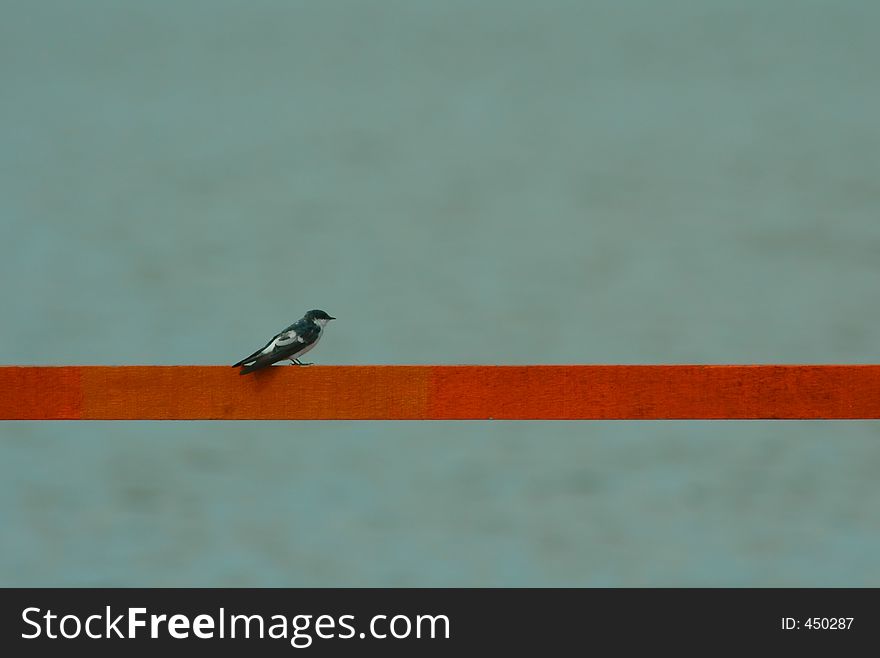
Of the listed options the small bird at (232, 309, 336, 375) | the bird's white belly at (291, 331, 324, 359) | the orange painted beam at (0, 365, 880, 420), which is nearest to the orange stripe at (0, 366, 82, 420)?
the orange painted beam at (0, 365, 880, 420)

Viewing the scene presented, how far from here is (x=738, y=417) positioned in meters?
2.56

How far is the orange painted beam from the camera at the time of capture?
252 cm

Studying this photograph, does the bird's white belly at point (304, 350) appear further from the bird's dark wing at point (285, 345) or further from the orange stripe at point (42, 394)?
the orange stripe at point (42, 394)

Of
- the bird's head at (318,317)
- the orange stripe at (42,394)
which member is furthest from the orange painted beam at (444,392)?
the bird's head at (318,317)

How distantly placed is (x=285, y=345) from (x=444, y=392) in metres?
0.37

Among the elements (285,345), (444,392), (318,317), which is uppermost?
(318,317)

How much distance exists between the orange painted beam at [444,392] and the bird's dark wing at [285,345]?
0.10 feet

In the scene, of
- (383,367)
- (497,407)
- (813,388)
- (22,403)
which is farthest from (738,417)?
(22,403)

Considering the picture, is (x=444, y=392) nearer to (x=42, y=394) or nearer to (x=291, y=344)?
(x=291, y=344)


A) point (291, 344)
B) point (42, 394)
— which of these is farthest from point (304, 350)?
point (42, 394)

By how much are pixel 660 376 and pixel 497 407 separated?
0.35 metres

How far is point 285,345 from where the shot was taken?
8.50ft

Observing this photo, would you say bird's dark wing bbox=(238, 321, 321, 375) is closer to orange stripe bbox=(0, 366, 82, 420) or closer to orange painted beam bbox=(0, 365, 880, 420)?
orange painted beam bbox=(0, 365, 880, 420)
